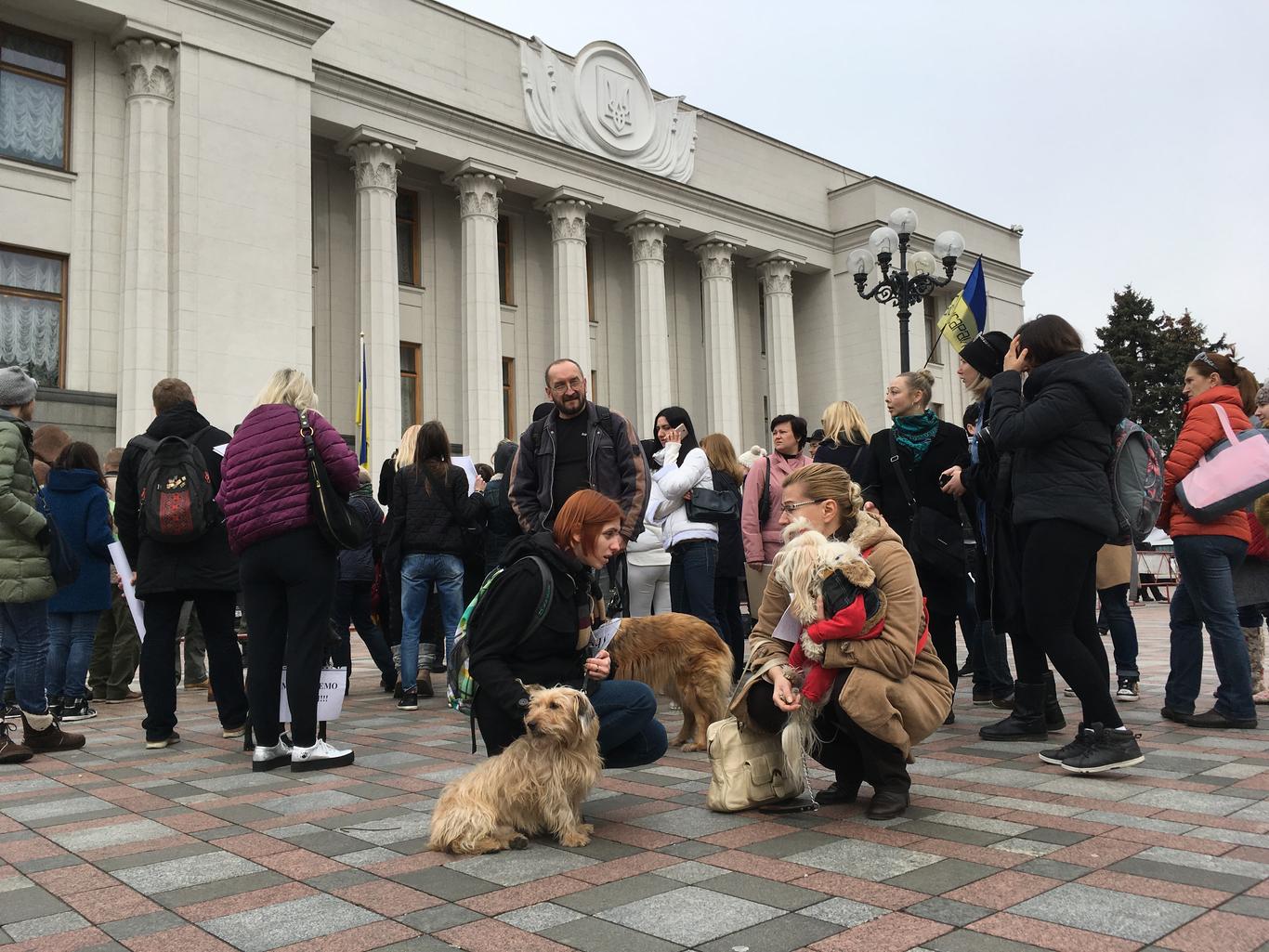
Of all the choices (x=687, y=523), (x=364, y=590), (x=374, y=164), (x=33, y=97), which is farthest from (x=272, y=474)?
(x=374, y=164)

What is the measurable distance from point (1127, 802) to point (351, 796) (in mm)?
3354

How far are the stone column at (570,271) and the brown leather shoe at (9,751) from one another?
2078 cm

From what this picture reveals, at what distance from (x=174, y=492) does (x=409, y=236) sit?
66.0 ft

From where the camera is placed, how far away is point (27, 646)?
6.05 m

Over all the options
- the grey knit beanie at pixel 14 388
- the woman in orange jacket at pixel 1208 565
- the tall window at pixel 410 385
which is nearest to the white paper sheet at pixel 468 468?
the grey knit beanie at pixel 14 388

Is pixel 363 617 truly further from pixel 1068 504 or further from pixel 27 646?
pixel 1068 504

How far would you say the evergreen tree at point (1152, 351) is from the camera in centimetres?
4903

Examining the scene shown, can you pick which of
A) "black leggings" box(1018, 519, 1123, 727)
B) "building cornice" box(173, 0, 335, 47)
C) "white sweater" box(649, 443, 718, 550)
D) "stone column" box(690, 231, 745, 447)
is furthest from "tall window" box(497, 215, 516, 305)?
"black leggings" box(1018, 519, 1123, 727)

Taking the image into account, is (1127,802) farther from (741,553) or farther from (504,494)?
(504,494)

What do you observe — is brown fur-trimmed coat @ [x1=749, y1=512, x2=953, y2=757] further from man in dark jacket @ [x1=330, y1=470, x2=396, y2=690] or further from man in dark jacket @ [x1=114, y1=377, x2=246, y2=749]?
man in dark jacket @ [x1=330, y1=470, x2=396, y2=690]

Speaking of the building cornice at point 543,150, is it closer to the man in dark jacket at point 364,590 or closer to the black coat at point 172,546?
the man in dark jacket at point 364,590

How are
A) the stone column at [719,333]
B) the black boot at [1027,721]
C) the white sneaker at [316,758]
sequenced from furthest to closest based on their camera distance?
1. the stone column at [719,333]
2. the black boot at [1027,721]
3. the white sneaker at [316,758]

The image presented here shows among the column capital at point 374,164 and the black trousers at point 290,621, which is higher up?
the column capital at point 374,164

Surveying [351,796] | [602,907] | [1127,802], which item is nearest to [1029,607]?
[1127,802]
